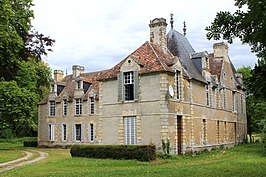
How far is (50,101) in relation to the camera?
118 feet

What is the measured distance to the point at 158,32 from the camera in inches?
960

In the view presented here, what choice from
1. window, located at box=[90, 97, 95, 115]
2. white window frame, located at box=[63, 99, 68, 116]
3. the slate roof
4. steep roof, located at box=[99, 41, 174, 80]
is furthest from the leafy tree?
the slate roof

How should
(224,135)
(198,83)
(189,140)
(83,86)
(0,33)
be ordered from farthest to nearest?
1. (83,86)
2. (224,135)
3. (198,83)
4. (189,140)
5. (0,33)

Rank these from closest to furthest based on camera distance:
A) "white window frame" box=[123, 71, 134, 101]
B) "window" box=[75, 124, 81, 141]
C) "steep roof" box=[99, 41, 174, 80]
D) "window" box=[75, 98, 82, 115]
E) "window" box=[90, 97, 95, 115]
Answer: "steep roof" box=[99, 41, 174, 80] → "white window frame" box=[123, 71, 134, 101] → "window" box=[90, 97, 95, 115] → "window" box=[75, 124, 81, 141] → "window" box=[75, 98, 82, 115]

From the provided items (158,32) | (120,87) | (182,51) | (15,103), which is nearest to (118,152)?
(120,87)

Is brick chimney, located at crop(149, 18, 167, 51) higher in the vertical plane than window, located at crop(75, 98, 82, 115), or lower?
higher

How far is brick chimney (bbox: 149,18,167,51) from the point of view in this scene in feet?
78.5

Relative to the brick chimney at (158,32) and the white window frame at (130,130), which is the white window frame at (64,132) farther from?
the brick chimney at (158,32)

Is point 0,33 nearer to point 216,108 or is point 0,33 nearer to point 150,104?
point 150,104

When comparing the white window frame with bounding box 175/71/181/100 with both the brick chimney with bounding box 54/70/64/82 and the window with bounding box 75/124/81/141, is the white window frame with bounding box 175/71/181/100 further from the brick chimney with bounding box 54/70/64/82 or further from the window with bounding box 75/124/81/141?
the brick chimney with bounding box 54/70/64/82

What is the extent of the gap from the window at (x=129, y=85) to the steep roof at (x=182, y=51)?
4.51 m

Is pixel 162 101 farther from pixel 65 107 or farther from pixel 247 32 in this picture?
pixel 65 107

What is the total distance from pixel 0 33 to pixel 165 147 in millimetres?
11677

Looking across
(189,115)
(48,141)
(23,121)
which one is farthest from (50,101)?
(189,115)
